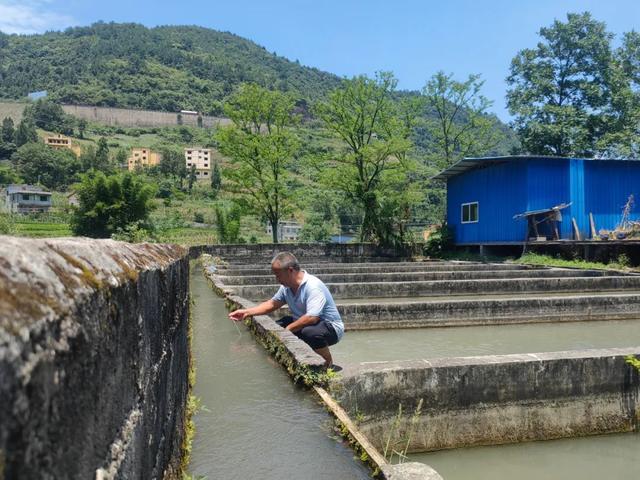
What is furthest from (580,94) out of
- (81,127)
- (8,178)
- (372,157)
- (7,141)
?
(81,127)

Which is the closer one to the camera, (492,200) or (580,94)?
(492,200)

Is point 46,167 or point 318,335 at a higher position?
point 46,167

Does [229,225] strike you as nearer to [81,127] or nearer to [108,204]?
[108,204]

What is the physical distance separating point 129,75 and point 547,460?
7082 inches

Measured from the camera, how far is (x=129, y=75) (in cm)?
16400

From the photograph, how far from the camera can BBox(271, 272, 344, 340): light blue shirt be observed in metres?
5.24

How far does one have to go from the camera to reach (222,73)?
178625mm

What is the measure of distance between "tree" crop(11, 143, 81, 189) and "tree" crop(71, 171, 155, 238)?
2066 inches

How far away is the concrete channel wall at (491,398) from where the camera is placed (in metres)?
4.80

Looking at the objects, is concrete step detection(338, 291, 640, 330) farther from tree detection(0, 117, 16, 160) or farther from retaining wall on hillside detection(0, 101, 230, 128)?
retaining wall on hillside detection(0, 101, 230, 128)

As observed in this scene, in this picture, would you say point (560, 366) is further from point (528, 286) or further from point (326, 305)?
point (528, 286)

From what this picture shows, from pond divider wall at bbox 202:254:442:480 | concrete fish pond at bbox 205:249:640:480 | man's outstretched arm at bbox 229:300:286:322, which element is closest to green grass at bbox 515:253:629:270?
concrete fish pond at bbox 205:249:640:480

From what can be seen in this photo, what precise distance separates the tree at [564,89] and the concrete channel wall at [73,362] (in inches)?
1505

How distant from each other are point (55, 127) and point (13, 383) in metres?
139
